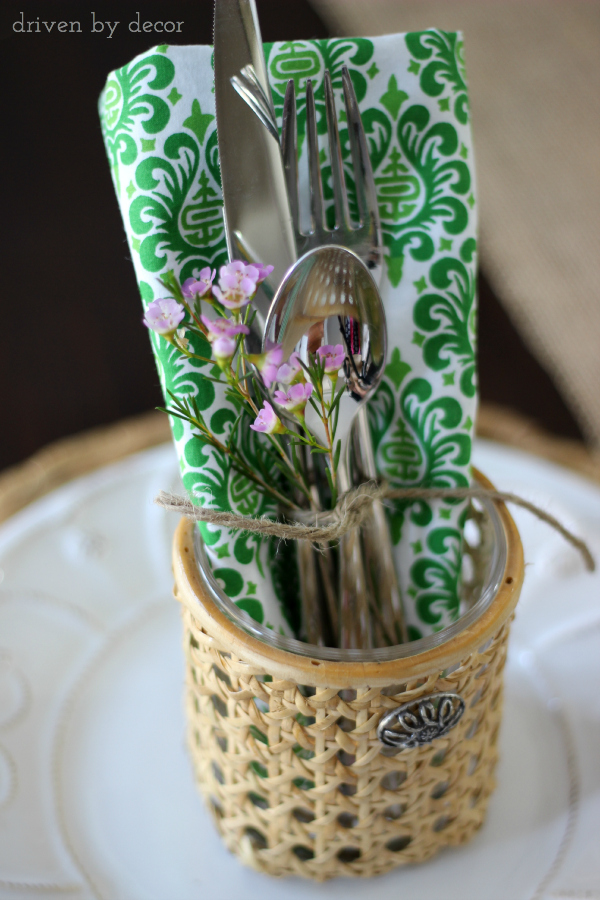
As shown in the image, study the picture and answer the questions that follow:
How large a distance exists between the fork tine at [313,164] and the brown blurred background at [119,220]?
407 mm

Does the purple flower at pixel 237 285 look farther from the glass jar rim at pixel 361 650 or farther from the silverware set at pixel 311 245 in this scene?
the glass jar rim at pixel 361 650

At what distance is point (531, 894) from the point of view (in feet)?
1.14

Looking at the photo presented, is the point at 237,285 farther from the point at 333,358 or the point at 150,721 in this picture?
the point at 150,721

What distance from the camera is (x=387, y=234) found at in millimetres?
331

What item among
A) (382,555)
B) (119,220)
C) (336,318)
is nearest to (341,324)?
(336,318)

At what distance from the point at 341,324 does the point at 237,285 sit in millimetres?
47

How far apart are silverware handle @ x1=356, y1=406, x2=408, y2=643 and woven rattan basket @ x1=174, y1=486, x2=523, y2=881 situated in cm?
5

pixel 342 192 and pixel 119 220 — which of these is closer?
pixel 342 192

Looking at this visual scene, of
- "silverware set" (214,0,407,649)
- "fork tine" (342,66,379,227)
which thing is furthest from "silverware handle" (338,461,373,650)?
"fork tine" (342,66,379,227)

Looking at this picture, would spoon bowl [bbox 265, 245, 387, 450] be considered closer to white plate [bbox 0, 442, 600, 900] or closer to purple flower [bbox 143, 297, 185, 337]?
purple flower [bbox 143, 297, 185, 337]

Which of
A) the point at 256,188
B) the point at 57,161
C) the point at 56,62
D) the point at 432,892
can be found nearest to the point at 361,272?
the point at 256,188

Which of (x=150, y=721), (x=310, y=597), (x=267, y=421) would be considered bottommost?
(x=150, y=721)

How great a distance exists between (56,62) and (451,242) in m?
0.95

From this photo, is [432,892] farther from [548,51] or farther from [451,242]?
[548,51]
